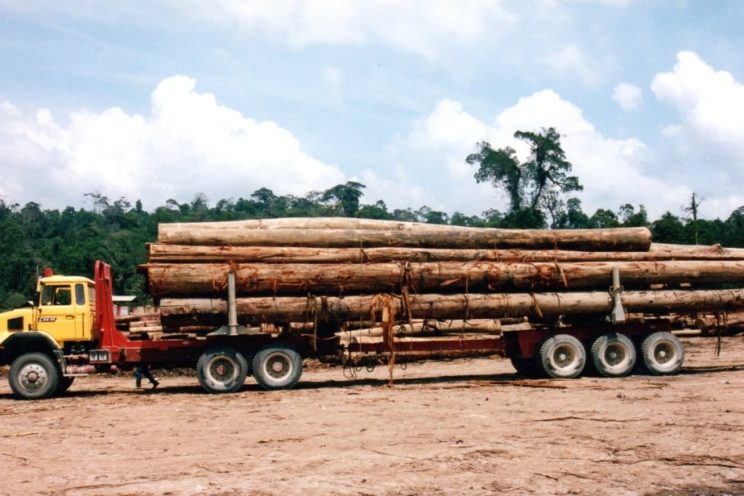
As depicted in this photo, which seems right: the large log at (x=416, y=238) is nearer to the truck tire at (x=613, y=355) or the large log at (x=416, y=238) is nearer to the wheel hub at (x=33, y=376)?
the truck tire at (x=613, y=355)

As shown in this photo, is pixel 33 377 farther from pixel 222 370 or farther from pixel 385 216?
pixel 385 216

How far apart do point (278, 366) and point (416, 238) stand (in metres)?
4.10

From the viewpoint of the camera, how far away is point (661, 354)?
17141 mm

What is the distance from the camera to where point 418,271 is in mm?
16172

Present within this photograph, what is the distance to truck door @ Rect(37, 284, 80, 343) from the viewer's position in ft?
50.7

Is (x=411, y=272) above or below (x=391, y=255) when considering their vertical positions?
below

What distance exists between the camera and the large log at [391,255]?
51.0 ft

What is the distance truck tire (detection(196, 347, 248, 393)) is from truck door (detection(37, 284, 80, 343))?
2.73 m

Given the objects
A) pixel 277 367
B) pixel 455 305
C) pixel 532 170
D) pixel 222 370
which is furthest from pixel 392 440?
pixel 532 170

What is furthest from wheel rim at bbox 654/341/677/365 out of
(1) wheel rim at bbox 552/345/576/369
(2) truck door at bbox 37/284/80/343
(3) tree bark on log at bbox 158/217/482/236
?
(2) truck door at bbox 37/284/80/343

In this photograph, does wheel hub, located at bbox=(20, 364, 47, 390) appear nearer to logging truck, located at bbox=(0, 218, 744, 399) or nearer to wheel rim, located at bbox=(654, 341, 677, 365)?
logging truck, located at bbox=(0, 218, 744, 399)

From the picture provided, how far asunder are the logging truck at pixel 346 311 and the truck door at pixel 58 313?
20 millimetres

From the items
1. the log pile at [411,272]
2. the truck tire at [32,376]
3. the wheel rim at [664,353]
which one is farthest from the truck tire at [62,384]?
the wheel rim at [664,353]

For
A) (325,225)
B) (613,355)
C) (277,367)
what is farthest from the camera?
(325,225)
